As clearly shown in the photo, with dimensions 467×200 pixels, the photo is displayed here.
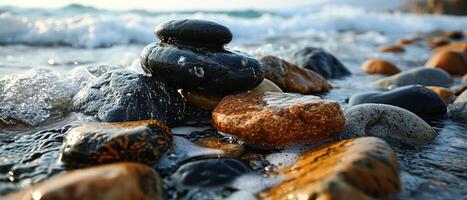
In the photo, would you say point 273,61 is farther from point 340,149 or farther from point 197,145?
point 340,149

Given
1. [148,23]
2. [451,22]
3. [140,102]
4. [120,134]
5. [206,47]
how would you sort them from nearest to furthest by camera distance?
[120,134] < [140,102] < [206,47] < [148,23] < [451,22]

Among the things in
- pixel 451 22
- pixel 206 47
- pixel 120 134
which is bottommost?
pixel 451 22

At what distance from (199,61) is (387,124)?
1.40 meters

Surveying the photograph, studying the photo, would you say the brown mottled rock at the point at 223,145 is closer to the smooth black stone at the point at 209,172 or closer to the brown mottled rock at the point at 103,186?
the smooth black stone at the point at 209,172

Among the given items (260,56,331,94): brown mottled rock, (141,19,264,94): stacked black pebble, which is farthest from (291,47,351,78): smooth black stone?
(141,19,264,94): stacked black pebble

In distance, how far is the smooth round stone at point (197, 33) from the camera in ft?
10.3

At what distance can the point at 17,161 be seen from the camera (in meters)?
2.24

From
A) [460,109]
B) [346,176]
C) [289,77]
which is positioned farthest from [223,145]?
[460,109]

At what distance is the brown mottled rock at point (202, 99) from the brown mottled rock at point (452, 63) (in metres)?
4.85

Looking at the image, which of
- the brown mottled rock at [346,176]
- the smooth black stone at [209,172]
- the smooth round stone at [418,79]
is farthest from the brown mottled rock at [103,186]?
the smooth round stone at [418,79]

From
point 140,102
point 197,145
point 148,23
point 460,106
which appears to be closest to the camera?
point 197,145

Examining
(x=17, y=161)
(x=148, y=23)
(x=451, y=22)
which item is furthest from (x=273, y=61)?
(x=451, y=22)

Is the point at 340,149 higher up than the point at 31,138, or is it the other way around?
the point at 340,149

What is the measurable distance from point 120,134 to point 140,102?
0.87 meters
